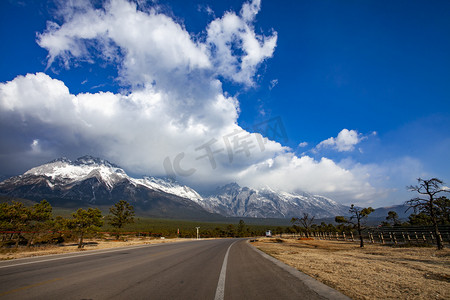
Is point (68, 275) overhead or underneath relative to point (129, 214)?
underneath

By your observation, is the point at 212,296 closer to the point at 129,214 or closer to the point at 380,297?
the point at 380,297

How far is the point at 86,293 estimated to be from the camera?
228 inches

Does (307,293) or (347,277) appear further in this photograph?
(347,277)

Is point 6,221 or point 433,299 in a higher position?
point 6,221

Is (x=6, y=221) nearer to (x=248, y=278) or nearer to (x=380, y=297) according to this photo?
(x=248, y=278)

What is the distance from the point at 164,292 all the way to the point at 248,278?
3.33m

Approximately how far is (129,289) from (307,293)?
476cm

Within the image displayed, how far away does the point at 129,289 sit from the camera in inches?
245

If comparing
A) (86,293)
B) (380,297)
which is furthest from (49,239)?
(380,297)

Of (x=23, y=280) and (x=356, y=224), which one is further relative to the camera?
(x=356, y=224)

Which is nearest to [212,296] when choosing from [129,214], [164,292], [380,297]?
[164,292]

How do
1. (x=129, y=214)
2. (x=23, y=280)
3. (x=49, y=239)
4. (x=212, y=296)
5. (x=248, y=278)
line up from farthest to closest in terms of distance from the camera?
(x=129, y=214)
(x=49, y=239)
(x=248, y=278)
(x=23, y=280)
(x=212, y=296)

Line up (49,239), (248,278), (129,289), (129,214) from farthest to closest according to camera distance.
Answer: (129,214) → (49,239) → (248,278) → (129,289)

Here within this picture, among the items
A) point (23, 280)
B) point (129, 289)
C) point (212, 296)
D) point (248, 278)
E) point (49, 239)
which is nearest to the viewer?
point (212, 296)
